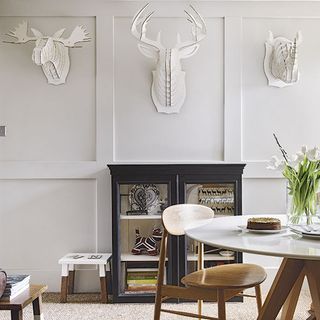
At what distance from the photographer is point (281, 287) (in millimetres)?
2389

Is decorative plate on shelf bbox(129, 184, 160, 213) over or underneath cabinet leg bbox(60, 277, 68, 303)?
over

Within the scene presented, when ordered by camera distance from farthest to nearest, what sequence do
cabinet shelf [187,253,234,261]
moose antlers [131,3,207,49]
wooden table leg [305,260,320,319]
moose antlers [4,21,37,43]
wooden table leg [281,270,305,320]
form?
moose antlers [4,21,37,43] < cabinet shelf [187,253,234,261] < moose antlers [131,3,207,49] < wooden table leg [281,270,305,320] < wooden table leg [305,260,320,319]

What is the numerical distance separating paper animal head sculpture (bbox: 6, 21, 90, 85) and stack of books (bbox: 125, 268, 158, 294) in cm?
168

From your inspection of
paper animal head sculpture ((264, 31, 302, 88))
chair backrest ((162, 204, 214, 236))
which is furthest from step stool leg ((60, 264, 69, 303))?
paper animal head sculpture ((264, 31, 302, 88))

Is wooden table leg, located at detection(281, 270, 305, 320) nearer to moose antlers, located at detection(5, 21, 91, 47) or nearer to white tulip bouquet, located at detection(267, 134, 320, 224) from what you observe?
white tulip bouquet, located at detection(267, 134, 320, 224)

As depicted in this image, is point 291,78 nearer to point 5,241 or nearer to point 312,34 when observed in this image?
point 312,34

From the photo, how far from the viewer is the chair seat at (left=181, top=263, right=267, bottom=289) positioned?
8.07 feet

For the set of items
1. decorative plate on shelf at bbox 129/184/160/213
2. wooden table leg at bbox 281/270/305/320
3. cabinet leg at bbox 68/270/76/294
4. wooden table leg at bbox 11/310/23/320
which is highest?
decorative plate on shelf at bbox 129/184/160/213

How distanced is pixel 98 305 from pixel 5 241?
3.28 ft

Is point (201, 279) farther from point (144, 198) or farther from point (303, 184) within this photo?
point (144, 198)

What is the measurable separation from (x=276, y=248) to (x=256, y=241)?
0.17 meters

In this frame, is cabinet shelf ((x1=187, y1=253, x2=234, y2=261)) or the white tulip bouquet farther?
cabinet shelf ((x1=187, y1=253, x2=234, y2=261))

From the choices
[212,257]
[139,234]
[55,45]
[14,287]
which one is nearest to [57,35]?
[55,45]


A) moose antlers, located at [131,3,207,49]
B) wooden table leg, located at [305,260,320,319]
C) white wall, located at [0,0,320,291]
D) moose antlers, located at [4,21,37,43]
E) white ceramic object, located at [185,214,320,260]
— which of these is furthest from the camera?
white wall, located at [0,0,320,291]
